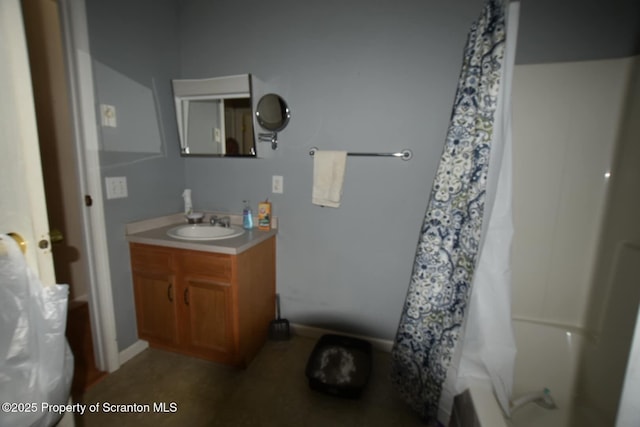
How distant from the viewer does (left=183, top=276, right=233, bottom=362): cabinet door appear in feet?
4.91

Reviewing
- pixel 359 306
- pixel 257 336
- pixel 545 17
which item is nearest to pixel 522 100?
pixel 545 17

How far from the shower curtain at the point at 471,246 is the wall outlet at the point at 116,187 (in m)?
1.71

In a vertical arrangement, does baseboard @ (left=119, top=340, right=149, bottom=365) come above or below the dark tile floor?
above

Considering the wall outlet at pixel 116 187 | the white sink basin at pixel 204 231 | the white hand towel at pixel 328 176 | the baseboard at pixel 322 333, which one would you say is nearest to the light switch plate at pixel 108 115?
the wall outlet at pixel 116 187

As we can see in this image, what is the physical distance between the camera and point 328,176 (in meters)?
1.70

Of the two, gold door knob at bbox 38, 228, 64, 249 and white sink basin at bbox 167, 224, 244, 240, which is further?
white sink basin at bbox 167, 224, 244, 240

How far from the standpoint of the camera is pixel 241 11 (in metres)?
1.77

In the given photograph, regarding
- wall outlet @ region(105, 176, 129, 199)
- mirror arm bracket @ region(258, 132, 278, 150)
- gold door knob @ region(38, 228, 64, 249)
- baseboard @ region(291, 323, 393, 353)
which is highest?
mirror arm bracket @ region(258, 132, 278, 150)

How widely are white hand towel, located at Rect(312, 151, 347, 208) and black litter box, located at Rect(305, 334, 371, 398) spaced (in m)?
0.91

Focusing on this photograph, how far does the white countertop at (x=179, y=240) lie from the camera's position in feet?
4.76

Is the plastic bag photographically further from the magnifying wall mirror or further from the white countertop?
the magnifying wall mirror

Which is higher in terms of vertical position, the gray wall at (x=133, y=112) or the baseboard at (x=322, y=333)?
the gray wall at (x=133, y=112)

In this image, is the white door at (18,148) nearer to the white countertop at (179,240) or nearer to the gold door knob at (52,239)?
the gold door knob at (52,239)

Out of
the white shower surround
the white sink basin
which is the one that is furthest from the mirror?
the white shower surround
